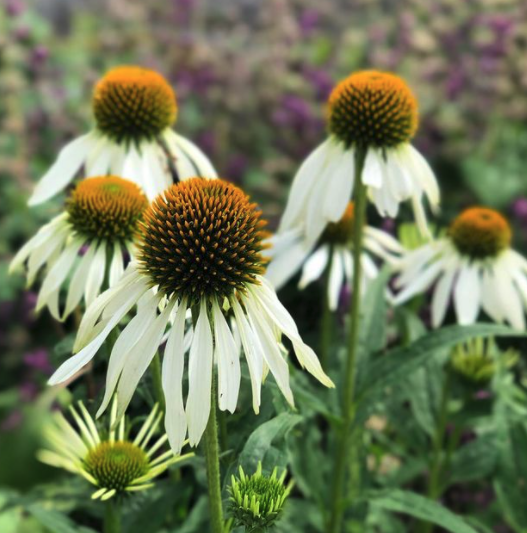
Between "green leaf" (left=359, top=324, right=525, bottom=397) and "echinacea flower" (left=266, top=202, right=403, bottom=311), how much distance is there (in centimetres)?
23

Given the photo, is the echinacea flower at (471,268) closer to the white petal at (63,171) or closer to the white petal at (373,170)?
the white petal at (373,170)

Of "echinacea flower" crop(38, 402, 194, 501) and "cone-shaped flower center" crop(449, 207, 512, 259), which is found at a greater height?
"cone-shaped flower center" crop(449, 207, 512, 259)

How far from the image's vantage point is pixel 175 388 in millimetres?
860

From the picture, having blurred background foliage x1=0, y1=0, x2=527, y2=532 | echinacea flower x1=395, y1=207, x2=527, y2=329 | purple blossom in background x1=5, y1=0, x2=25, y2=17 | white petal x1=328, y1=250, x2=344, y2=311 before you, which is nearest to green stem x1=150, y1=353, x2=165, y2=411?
white petal x1=328, y1=250, x2=344, y2=311

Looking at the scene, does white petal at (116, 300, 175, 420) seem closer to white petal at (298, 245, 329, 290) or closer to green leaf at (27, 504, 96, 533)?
green leaf at (27, 504, 96, 533)

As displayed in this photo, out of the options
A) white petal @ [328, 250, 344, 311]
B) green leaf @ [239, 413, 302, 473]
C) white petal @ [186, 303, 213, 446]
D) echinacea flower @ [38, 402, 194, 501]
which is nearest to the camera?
white petal @ [186, 303, 213, 446]

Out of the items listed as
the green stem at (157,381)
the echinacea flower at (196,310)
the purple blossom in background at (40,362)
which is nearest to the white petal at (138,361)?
the echinacea flower at (196,310)

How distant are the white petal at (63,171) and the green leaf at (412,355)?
626 mm

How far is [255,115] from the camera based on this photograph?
A: 341 centimetres

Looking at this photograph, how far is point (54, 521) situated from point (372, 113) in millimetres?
818

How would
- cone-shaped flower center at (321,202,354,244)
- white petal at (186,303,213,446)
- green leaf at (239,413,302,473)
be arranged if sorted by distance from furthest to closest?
1. cone-shaped flower center at (321,202,354,244)
2. green leaf at (239,413,302,473)
3. white petal at (186,303,213,446)

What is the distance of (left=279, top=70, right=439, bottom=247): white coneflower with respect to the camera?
1.30 meters

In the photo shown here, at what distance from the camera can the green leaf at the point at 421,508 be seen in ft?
3.87

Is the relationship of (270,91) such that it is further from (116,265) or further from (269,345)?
(269,345)
